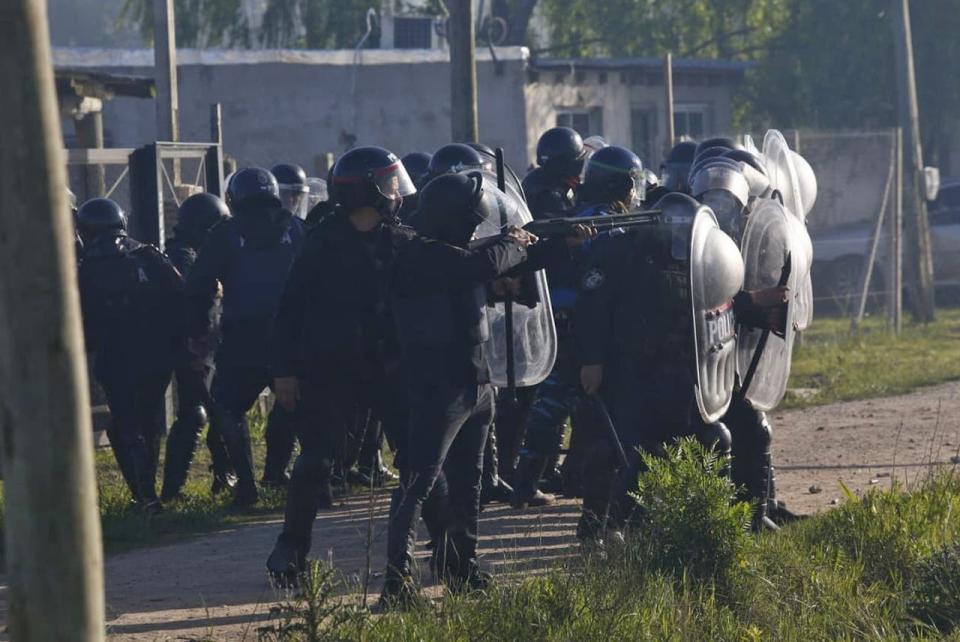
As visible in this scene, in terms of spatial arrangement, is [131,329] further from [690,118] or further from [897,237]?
[690,118]

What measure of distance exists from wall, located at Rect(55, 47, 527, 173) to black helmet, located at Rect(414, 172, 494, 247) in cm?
1799

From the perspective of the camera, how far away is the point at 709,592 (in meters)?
6.19

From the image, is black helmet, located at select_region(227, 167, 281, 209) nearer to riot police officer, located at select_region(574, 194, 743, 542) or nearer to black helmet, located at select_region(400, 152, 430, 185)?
black helmet, located at select_region(400, 152, 430, 185)

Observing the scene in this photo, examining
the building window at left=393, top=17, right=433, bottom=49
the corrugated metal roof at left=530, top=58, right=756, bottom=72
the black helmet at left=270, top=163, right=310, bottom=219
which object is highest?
the building window at left=393, top=17, right=433, bottom=49

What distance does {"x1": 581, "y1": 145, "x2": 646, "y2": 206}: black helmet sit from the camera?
7906mm

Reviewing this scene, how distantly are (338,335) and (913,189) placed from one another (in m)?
13.0

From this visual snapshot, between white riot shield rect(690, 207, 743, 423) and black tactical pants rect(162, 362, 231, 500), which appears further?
black tactical pants rect(162, 362, 231, 500)

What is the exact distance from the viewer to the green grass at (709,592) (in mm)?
5438

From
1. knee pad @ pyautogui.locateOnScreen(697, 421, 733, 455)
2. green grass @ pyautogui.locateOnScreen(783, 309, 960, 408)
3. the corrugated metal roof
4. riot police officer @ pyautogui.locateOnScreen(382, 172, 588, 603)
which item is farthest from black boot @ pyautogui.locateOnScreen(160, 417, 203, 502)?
the corrugated metal roof

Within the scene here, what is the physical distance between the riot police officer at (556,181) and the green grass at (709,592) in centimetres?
218

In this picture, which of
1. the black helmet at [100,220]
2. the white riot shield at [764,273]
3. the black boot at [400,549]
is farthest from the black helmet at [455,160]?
the black boot at [400,549]

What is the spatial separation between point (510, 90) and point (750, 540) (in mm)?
19017

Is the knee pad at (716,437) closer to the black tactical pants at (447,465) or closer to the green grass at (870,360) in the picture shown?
the black tactical pants at (447,465)

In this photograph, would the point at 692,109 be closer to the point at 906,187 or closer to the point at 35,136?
the point at 906,187
